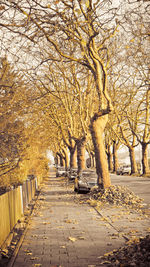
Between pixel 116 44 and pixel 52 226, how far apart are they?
49.9ft

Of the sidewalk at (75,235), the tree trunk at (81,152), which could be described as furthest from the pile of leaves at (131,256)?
the tree trunk at (81,152)

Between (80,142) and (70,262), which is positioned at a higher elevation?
(80,142)

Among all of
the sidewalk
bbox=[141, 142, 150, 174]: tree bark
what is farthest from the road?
bbox=[141, 142, 150, 174]: tree bark

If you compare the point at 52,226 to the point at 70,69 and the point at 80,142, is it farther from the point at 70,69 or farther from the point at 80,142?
the point at 80,142

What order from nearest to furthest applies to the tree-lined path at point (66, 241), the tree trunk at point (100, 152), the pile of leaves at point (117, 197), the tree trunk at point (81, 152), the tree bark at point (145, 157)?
the tree-lined path at point (66, 241) → the pile of leaves at point (117, 197) → the tree trunk at point (100, 152) → the tree trunk at point (81, 152) → the tree bark at point (145, 157)

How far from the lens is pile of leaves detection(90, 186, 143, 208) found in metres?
15.5

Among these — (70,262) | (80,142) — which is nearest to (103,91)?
(70,262)

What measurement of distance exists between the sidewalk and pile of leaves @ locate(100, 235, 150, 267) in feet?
0.78

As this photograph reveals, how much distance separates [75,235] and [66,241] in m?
0.72

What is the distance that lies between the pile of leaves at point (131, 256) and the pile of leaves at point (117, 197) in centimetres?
862

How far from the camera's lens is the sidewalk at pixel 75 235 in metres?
6.90

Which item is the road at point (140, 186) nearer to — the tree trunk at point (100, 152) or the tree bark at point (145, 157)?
the tree trunk at point (100, 152)

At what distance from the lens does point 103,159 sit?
707 inches

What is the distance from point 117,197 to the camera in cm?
1628
